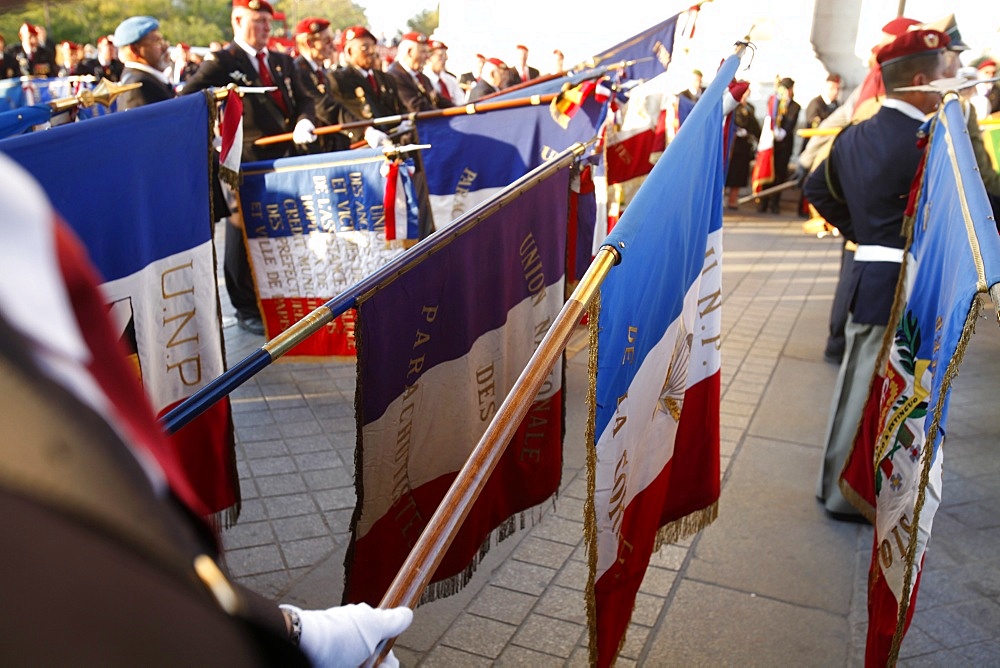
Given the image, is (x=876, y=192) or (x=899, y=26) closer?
(x=876, y=192)

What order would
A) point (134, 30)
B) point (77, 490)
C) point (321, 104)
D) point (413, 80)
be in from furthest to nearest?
point (413, 80)
point (321, 104)
point (134, 30)
point (77, 490)

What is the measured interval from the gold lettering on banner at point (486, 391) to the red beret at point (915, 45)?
7.67 ft

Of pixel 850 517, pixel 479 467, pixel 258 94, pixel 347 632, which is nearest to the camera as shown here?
pixel 347 632

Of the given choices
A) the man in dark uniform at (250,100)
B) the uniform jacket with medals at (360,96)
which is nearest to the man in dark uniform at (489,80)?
the uniform jacket with medals at (360,96)

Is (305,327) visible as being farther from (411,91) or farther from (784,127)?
(784,127)

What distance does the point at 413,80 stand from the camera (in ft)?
31.1

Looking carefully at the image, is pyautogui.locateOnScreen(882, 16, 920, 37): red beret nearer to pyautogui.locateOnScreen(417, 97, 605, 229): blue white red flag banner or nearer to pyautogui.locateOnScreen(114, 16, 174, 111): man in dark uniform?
pyautogui.locateOnScreen(417, 97, 605, 229): blue white red flag banner

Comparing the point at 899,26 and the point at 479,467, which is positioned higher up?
the point at 899,26

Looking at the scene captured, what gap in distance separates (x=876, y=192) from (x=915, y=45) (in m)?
0.66

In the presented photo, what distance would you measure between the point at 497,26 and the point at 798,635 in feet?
59.5

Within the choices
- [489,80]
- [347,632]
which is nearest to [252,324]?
[347,632]

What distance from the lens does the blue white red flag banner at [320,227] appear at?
4.88 meters

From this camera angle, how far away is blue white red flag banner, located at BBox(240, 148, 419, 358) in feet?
16.0

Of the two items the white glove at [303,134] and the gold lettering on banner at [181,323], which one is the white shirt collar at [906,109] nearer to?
the gold lettering on banner at [181,323]
